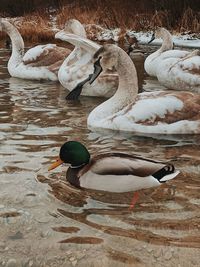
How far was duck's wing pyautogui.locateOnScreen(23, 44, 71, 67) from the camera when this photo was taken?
1248 centimetres

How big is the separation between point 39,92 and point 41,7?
86.6 feet

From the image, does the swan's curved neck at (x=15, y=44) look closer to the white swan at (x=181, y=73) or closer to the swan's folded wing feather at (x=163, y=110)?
the white swan at (x=181, y=73)

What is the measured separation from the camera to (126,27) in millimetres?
24531

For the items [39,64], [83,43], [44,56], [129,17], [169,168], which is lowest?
[129,17]

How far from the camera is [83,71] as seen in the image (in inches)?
421

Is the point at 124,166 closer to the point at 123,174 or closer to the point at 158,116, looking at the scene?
the point at 123,174

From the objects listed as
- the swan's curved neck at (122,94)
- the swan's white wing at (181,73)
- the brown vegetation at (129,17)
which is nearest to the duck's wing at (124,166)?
the swan's curved neck at (122,94)

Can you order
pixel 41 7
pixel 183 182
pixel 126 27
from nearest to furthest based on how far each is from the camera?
pixel 183 182
pixel 126 27
pixel 41 7

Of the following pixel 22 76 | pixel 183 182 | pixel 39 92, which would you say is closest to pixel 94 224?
pixel 183 182

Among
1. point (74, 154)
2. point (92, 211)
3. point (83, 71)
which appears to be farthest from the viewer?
point (83, 71)

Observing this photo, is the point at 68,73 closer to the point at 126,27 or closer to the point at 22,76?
the point at 22,76

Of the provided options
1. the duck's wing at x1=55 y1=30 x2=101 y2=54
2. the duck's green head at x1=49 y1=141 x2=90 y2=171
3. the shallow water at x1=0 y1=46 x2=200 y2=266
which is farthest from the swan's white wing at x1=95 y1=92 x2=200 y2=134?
the duck's wing at x1=55 y1=30 x2=101 y2=54

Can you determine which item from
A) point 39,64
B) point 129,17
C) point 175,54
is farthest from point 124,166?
point 129,17

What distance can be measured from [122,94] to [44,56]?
4.80 m
